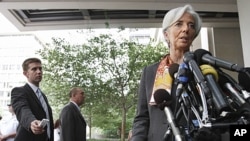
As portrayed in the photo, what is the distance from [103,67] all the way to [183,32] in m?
7.03

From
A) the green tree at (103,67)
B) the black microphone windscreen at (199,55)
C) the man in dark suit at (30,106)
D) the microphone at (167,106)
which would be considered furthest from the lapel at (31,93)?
the green tree at (103,67)

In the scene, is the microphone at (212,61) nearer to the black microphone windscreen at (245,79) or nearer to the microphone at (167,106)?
the black microphone windscreen at (245,79)

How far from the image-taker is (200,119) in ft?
2.67

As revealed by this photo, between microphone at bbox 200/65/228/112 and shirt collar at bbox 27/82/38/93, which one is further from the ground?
shirt collar at bbox 27/82/38/93

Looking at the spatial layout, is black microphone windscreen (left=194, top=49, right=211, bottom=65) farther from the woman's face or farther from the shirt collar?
the shirt collar

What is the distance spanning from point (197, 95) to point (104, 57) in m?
7.41

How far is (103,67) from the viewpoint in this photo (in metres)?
8.29

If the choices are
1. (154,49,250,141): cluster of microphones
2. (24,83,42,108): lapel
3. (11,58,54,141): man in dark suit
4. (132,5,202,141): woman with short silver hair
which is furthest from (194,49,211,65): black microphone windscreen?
(24,83,42,108): lapel

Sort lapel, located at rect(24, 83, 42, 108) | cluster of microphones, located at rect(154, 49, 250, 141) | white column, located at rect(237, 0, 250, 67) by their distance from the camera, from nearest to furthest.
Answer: cluster of microphones, located at rect(154, 49, 250, 141) < lapel, located at rect(24, 83, 42, 108) < white column, located at rect(237, 0, 250, 67)

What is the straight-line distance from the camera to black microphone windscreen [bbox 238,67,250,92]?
84 centimetres

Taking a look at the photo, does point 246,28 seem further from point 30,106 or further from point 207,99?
point 207,99

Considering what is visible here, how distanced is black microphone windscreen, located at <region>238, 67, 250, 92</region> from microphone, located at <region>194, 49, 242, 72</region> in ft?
0.06

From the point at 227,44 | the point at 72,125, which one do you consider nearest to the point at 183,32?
the point at 72,125

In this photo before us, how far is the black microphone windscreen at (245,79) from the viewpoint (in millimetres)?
844
